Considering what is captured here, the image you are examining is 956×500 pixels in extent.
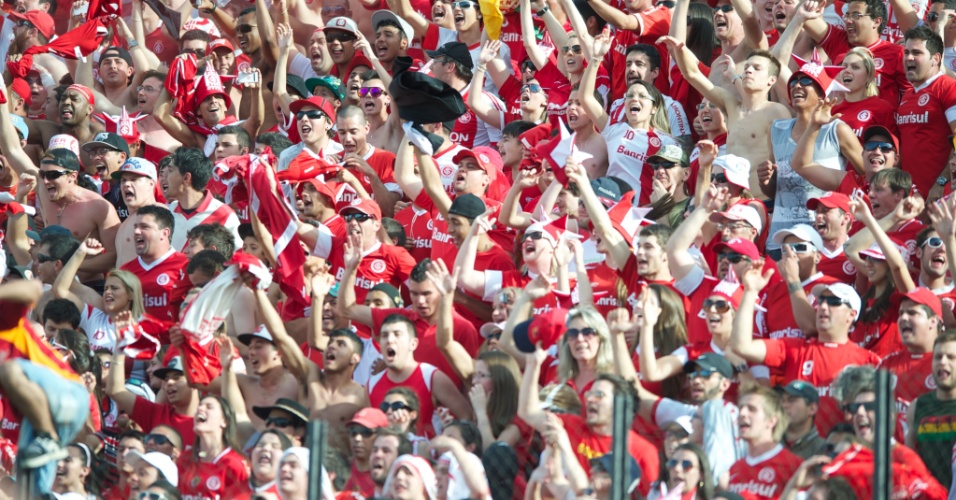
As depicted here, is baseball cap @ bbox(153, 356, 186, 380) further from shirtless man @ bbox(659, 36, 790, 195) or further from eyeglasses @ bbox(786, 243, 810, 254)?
shirtless man @ bbox(659, 36, 790, 195)

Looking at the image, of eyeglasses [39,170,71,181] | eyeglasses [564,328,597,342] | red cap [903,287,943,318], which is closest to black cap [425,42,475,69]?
eyeglasses [39,170,71,181]

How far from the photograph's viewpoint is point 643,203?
12031 millimetres

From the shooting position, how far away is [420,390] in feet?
32.6

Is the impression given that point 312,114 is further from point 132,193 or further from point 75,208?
point 75,208

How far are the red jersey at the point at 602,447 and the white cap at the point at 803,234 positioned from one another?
1966 mm

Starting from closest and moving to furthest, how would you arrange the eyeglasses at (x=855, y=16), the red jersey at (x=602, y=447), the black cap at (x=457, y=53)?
the red jersey at (x=602, y=447) → the eyeglasses at (x=855, y=16) → the black cap at (x=457, y=53)

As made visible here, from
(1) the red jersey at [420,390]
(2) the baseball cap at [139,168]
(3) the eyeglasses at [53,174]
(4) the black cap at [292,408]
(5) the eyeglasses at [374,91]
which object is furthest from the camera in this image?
(5) the eyeglasses at [374,91]

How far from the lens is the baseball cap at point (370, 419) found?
9398mm

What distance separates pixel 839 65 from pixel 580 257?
9.50 feet

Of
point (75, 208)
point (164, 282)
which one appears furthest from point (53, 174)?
point (164, 282)

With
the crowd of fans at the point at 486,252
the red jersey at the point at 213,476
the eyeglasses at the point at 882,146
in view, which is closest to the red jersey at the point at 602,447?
the crowd of fans at the point at 486,252

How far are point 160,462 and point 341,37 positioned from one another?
5431mm

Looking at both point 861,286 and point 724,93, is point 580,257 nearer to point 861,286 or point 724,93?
point 861,286

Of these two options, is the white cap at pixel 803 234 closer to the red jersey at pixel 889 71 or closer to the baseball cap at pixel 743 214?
the baseball cap at pixel 743 214
